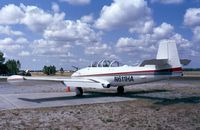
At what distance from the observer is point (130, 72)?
67.3ft

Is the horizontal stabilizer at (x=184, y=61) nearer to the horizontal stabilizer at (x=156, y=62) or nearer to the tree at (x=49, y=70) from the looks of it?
the horizontal stabilizer at (x=156, y=62)

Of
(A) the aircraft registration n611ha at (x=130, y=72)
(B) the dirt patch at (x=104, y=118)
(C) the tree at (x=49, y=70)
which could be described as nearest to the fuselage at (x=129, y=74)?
(A) the aircraft registration n611ha at (x=130, y=72)

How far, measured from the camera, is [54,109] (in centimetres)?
1488

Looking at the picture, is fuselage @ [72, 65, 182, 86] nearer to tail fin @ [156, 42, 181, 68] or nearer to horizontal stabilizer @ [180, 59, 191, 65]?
tail fin @ [156, 42, 181, 68]

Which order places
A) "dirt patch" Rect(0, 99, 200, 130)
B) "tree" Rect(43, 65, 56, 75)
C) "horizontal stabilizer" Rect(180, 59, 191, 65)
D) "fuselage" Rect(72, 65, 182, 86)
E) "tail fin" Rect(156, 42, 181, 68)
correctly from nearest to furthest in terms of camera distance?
"dirt patch" Rect(0, 99, 200, 130) → "tail fin" Rect(156, 42, 181, 68) → "fuselage" Rect(72, 65, 182, 86) → "horizontal stabilizer" Rect(180, 59, 191, 65) → "tree" Rect(43, 65, 56, 75)

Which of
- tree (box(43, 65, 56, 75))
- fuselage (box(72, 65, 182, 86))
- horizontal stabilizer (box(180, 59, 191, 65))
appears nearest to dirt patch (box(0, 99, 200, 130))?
fuselage (box(72, 65, 182, 86))

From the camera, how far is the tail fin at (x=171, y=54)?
18828mm

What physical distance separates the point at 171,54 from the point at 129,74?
3.19 metres

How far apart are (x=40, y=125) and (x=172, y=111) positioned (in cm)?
617

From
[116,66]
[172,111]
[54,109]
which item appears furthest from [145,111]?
[116,66]

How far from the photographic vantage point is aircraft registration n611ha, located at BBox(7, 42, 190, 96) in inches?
742

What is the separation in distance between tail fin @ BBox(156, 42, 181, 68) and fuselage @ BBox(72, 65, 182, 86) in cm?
31

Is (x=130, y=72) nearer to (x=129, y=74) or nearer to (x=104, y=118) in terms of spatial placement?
(x=129, y=74)

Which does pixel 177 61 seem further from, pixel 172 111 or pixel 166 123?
pixel 166 123
